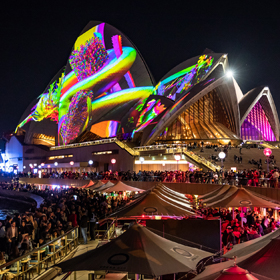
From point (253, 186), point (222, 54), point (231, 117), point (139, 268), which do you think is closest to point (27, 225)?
point (139, 268)

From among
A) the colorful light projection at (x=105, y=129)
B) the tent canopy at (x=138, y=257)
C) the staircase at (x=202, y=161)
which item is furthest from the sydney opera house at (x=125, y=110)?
the tent canopy at (x=138, y=257)

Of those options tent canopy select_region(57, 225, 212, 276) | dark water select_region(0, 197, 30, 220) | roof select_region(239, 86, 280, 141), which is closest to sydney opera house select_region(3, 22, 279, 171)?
roof select_region(239, 86, 280, 141)

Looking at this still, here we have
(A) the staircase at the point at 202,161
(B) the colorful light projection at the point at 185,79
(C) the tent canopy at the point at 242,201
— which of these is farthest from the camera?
(B) the colorful light projection at the point at 185,79

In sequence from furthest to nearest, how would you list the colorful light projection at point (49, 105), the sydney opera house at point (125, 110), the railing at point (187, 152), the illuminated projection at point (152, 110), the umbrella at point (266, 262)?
the colorful light projection at point (49, 105) < the illuminated projection at point (152, 110) < the sydney opera house at point (125, 110) < the railing at point (187, 152) < the umbrella at point (266, 262)

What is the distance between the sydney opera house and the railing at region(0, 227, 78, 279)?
2028 cm

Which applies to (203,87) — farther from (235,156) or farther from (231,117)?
(235,156)

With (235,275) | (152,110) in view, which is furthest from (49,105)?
(235,275)

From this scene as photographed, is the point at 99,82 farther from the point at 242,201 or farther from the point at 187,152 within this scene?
the point at 242,201

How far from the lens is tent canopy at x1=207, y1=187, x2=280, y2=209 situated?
9.42 meters

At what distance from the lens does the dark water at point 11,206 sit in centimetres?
2941

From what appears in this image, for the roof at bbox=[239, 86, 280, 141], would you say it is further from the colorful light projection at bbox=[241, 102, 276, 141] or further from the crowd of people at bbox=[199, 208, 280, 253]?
the crowd of people at bbox=[199, 208, 280, 253]

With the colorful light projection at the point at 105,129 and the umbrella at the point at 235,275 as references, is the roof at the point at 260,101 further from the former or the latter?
the umbrella at the point at 235,275

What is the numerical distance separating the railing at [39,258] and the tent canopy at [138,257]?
1489mm

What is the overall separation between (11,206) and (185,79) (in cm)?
2268
